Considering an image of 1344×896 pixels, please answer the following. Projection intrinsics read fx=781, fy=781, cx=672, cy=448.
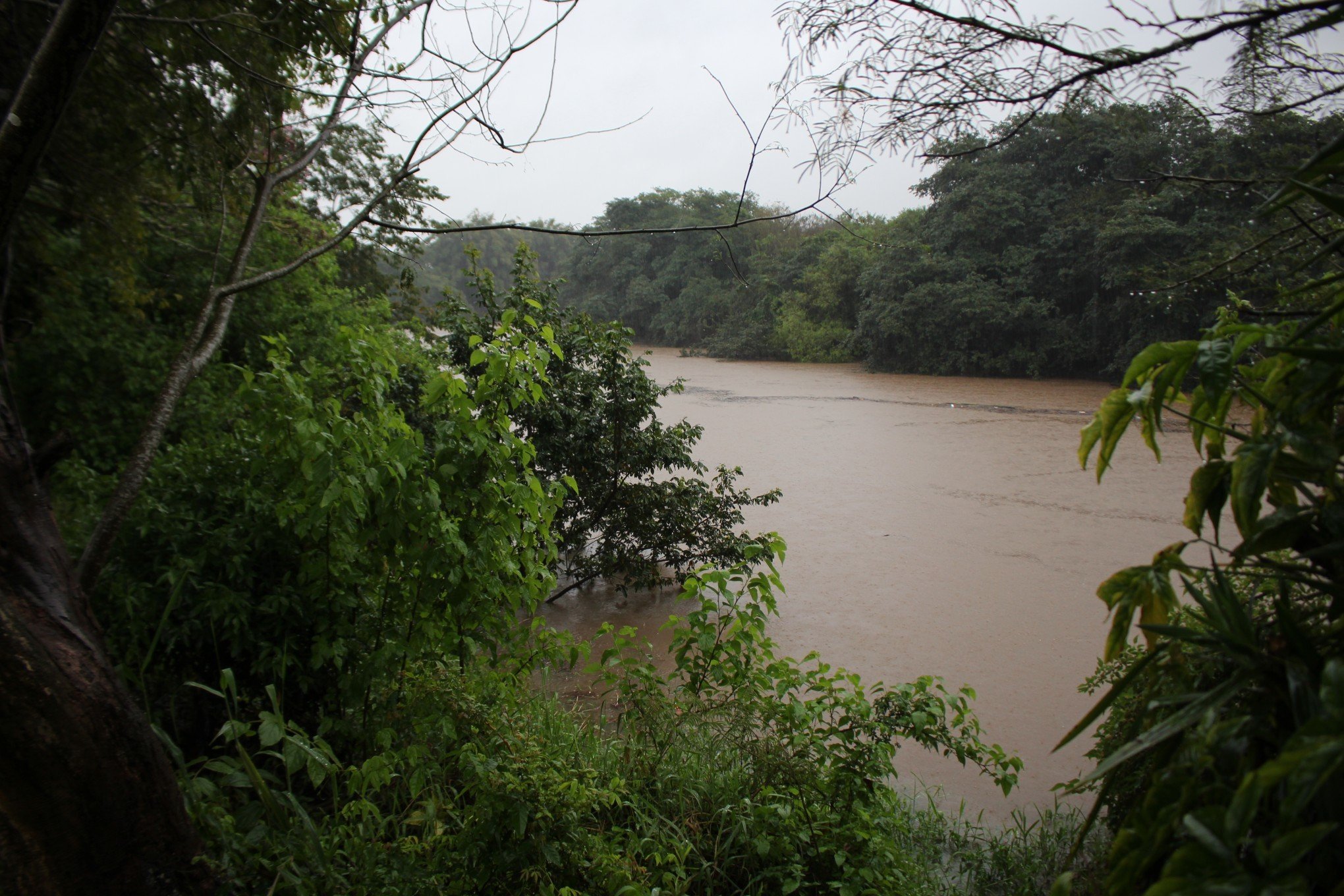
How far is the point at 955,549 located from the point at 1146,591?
4.44 meters

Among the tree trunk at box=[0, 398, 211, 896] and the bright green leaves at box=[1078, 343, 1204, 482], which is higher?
the bright green leaves at box=[1078, 343, 1204, 482]

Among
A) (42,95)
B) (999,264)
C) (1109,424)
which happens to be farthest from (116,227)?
(999,264)

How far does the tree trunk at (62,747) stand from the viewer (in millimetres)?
943

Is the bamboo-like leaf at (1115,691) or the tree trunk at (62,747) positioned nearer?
the bamboo-like leaf at (1115,691)

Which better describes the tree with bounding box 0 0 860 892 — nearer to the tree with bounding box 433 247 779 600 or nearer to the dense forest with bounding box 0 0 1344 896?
the dense forest with bounding box 0 0 1344 896

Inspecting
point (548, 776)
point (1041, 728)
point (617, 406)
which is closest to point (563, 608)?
point (617, 406)

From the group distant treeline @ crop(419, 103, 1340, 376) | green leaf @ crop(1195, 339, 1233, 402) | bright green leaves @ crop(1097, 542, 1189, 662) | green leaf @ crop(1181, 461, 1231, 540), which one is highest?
distant treeline @ crop(419, 103, 1340, 376)

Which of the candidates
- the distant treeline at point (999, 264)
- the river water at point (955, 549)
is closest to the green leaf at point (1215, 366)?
the river water at point (955, 549)

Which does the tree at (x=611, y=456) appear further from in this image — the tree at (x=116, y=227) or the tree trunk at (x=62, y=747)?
the tree trunk at (x=62, y=747)

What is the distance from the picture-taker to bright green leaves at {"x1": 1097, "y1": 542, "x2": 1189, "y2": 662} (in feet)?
2.07

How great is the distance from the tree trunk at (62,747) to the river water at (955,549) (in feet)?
6.90

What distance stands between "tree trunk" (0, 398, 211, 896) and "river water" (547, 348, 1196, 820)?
82.8 inches

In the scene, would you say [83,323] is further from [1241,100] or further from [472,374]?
[1241,100]

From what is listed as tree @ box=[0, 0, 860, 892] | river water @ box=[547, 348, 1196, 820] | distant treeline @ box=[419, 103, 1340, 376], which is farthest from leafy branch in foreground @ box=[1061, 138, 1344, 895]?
distant treeline @ box=[419, 103, 1340, 376]
